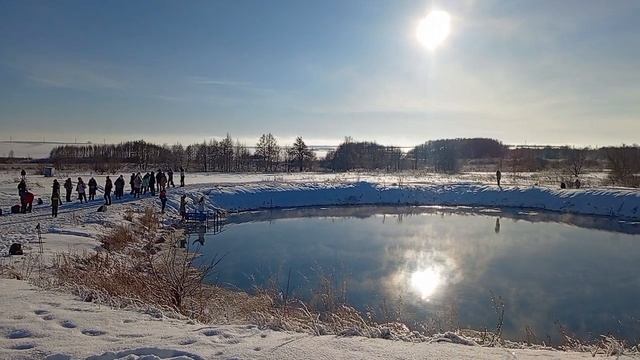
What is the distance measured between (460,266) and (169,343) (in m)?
12.8

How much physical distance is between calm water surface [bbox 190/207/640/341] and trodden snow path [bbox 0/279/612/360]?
223 inches

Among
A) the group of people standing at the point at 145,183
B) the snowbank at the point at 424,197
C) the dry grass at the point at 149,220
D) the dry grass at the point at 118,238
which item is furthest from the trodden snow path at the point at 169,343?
the snowbank at the point at 424,197

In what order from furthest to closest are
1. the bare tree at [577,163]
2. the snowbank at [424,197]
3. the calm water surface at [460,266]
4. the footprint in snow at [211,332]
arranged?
1. the bare tree at [577,163]
2. the snowbank at [424,197]
3. the calm water surface at [460,266]
4. the footprint in snow at [211,332]

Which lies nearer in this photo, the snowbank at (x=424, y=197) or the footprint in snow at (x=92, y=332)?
the footprint in snow at (x=92, y=332)

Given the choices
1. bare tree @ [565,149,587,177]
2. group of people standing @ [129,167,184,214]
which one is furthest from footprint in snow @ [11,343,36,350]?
bare tree @ [565,149,587,177]

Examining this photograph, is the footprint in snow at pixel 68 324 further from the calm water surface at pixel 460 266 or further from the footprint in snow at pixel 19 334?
the calm water surface at pixel 460 266

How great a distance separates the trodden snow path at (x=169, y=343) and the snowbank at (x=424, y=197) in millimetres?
25414

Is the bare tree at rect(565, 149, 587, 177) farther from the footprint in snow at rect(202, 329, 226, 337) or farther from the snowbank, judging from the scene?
the footprint in snow at rect(202, 329, 226, 337)

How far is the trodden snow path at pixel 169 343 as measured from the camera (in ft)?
15.3

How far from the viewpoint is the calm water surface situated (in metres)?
11.2

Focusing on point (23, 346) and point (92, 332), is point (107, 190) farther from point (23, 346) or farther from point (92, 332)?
point (23, 346)

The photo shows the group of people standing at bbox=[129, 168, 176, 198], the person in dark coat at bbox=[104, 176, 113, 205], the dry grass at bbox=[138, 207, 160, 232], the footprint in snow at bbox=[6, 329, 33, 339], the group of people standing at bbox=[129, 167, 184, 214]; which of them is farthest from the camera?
the group of people standing at bbox=[129, 168, 176, 198]

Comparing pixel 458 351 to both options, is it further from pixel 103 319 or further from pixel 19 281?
pixel 19 281

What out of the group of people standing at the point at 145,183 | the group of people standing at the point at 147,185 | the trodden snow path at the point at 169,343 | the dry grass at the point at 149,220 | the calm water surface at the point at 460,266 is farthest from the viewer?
the group of people standing at the point at 145,183
